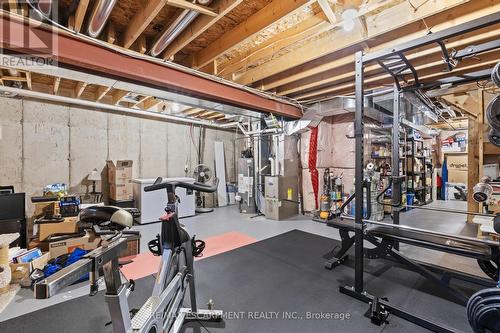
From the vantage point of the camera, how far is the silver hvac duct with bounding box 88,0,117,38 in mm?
1964

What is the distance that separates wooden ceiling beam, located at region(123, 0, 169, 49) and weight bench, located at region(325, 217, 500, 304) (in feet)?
9.25

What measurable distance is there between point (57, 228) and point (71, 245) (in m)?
0.34

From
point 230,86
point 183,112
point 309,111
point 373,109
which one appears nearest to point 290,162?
point 309,111

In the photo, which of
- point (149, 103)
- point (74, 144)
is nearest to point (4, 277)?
point (74, 144)

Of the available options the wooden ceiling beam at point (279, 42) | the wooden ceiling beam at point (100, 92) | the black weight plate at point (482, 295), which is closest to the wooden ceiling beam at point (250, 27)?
the wooden ceiling beam at point (279, 42)

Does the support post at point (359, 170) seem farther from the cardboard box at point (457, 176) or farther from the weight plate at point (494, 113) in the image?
the cardboard box at point (457, 176)

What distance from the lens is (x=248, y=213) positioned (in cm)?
611

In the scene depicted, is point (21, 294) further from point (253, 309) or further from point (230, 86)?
point (230, 86)

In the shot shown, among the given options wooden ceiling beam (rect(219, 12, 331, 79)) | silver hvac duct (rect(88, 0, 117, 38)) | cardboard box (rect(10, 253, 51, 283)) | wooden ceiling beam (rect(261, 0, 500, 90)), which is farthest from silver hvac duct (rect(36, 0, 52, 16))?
wooden ceiling beam (rect(261, 0, 500, 90))

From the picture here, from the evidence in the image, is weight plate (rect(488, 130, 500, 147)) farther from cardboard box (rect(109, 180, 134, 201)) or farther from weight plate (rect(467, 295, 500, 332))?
cardboard box (rect(109, 180, 134, 201))

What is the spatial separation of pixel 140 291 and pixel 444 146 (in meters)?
10.7

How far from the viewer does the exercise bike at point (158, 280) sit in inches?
33.4

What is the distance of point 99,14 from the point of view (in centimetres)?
210

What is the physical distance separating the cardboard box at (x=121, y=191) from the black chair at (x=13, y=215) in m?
1.78
